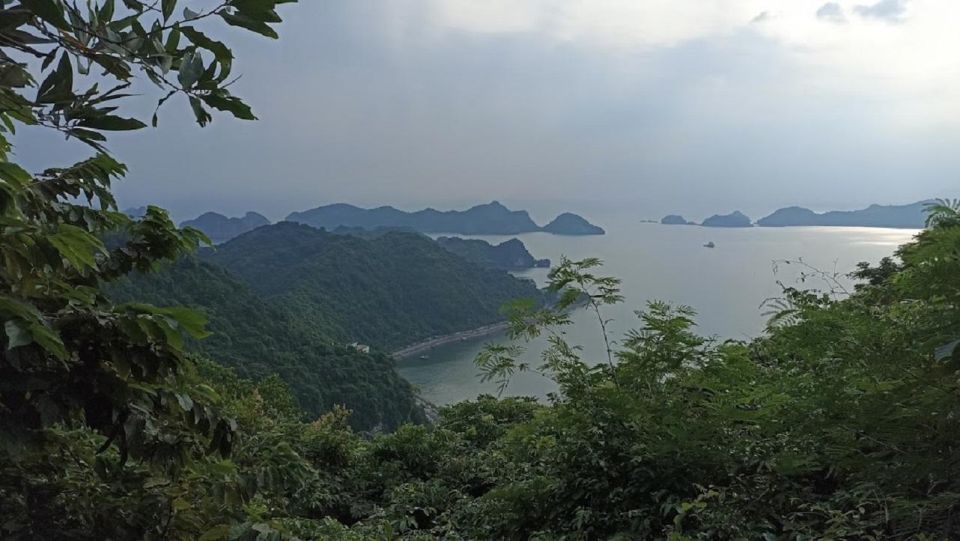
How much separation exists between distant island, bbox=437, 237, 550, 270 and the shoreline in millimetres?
22462

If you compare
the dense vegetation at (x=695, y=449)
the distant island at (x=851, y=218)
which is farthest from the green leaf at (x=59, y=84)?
the distant island at (x=851, y=218)

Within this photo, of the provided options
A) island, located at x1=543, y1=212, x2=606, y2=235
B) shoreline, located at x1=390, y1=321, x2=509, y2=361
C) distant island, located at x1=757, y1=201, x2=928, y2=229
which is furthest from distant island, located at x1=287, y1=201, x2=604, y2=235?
shoreline, located at x1=390, y1=321, x2=509, y2=361

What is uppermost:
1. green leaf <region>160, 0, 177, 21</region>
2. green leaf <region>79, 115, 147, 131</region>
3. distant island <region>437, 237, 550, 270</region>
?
green leaf <region>160, 0, 177, 21</region>

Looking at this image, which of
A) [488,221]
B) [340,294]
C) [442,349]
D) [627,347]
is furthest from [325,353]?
[488,221]

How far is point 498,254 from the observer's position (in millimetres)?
75000

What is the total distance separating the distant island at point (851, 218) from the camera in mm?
47744

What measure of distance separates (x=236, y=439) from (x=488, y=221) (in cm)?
11488

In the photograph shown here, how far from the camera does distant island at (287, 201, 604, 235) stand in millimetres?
112312

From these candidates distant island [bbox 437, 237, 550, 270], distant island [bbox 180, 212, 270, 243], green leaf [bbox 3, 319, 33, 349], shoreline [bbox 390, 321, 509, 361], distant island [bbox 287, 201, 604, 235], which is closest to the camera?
green leaf [bbox 3, 319, 33, 349]

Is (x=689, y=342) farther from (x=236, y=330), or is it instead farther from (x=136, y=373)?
(x=236, y=330)

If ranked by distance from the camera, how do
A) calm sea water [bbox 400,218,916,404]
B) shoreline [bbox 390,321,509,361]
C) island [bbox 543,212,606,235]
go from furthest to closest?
island [bbox 543,212,606,235] < shoreline [bbox 390,321,509,361] < calm sea water [bbox 400,218,916,404]

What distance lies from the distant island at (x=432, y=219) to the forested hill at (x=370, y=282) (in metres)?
48.6

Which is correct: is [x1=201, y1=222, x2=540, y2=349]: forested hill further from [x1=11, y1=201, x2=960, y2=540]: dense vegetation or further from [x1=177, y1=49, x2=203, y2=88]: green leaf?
[x1=177, y1=49, x2=203, y2=88]: green leaf

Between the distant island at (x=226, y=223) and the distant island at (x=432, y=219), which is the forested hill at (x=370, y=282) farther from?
the distant island at (x=432, y=219)
